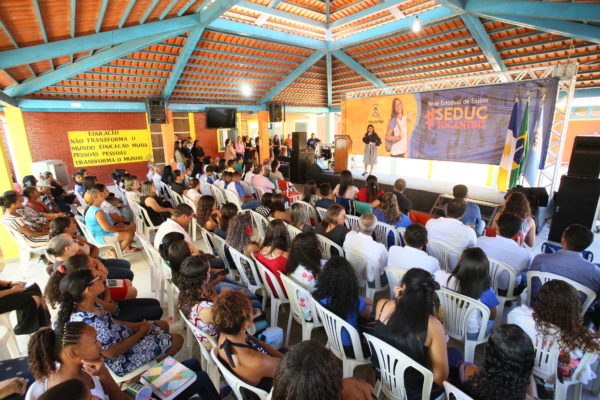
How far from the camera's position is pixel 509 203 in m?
3.55

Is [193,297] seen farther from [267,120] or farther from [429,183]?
[267,120]

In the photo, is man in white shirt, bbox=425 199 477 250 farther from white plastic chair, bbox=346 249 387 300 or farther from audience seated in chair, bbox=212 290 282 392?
audience seated in chair, bbox=212 290 282 392

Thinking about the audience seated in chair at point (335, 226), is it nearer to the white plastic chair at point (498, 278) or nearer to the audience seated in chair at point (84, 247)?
the white plastic chair at point (498, 278)

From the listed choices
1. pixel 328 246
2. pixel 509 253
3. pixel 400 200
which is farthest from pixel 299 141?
pixel 509 253

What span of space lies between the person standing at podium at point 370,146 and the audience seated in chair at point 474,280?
22.8ft

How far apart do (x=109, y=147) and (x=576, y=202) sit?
1195 centimetres

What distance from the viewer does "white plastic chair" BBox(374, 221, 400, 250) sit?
342 centimetres

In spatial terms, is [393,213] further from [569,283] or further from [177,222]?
[177,222]

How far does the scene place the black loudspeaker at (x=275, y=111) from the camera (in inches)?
497

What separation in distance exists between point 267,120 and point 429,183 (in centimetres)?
759

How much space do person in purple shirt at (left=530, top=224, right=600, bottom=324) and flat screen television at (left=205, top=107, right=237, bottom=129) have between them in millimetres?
11047

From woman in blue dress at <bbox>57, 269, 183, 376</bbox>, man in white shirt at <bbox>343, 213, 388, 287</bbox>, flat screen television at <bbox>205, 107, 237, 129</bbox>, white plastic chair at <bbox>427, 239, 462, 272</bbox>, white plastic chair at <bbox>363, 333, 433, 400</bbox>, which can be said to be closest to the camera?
white plastic chair at <bbox>363, 333, 433, 400</bbox>

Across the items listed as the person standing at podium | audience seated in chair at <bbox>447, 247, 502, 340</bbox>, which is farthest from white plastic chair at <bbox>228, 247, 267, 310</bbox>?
the person standing at podium

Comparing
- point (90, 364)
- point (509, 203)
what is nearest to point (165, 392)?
point (90, 364)
